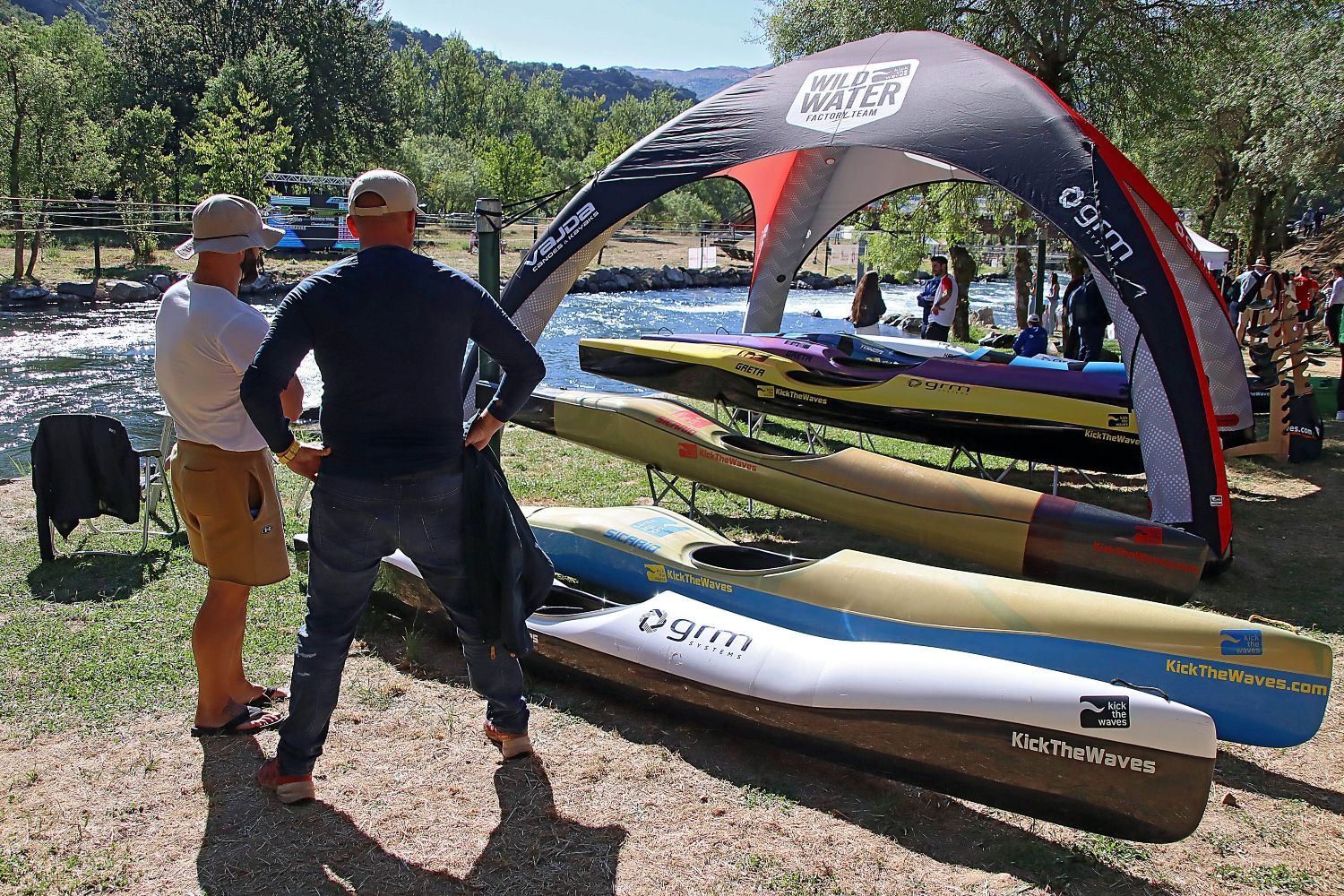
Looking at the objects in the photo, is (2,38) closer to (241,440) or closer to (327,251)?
(327,251)

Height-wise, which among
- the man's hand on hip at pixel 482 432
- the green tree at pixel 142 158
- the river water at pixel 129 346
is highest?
the green tree at pixel 142 158

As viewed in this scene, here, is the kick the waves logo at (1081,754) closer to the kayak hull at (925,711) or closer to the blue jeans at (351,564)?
the kayak hull at (925,711)

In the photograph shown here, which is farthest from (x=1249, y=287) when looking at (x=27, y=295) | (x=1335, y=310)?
(x=27, y=295)

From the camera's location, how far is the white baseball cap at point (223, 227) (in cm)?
309

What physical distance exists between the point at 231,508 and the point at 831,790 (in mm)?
2131

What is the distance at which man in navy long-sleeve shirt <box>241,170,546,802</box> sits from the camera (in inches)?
102

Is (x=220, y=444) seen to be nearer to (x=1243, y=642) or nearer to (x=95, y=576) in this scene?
(x=95, y=576)

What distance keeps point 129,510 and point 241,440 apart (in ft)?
8.00

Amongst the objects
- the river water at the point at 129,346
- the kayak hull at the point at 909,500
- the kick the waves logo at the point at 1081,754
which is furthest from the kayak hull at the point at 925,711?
the river water at the point at 129,346

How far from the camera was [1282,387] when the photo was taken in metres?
7.89

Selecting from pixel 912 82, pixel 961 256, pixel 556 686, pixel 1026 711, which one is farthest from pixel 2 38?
pixel 1026 711

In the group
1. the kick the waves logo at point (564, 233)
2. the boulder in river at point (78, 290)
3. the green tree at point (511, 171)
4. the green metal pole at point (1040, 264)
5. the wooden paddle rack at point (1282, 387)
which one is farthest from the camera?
the green tree at point (511, 171)

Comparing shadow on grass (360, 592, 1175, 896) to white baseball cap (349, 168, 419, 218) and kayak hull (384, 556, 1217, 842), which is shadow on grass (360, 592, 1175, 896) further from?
white baseball cap (349, 168, 419, 218)

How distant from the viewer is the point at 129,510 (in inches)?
200
